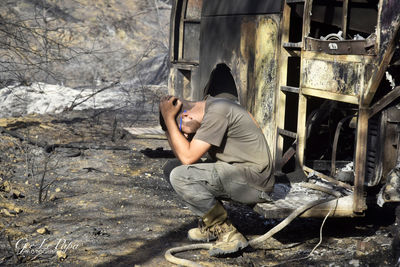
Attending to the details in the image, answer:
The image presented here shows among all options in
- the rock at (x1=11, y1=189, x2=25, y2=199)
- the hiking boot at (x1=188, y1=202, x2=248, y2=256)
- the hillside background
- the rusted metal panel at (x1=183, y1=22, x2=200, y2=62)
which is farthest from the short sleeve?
the hillside background

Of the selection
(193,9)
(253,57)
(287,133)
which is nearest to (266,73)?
(253,57)

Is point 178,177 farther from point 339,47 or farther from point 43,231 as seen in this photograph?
point 339,47

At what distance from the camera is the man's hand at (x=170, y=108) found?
4176mm

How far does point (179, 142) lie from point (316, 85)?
4.56 feet

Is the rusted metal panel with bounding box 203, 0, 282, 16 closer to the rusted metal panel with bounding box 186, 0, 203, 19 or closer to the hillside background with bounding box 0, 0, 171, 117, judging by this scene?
the rusted metal panel with bounding box 186, 0, 203, 19

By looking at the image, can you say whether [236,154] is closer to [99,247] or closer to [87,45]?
[99,247]

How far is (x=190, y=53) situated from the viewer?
28.3ft

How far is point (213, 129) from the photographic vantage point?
397cm

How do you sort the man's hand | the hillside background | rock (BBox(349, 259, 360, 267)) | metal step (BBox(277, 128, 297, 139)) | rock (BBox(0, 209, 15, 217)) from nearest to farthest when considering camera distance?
rock (BBox(349, 259, 360, 267)) → the man's hand → rock (BBox(0, 209, 15, 217)) → metal step (BBox(277, 128, 297, 139)) → the hillside background

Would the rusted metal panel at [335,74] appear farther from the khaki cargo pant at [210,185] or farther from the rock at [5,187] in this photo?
the rock at [5,187]

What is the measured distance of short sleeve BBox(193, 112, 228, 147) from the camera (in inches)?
156

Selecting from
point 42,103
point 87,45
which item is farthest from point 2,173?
point 87,45

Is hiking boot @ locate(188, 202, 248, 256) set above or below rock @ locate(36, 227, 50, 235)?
above
